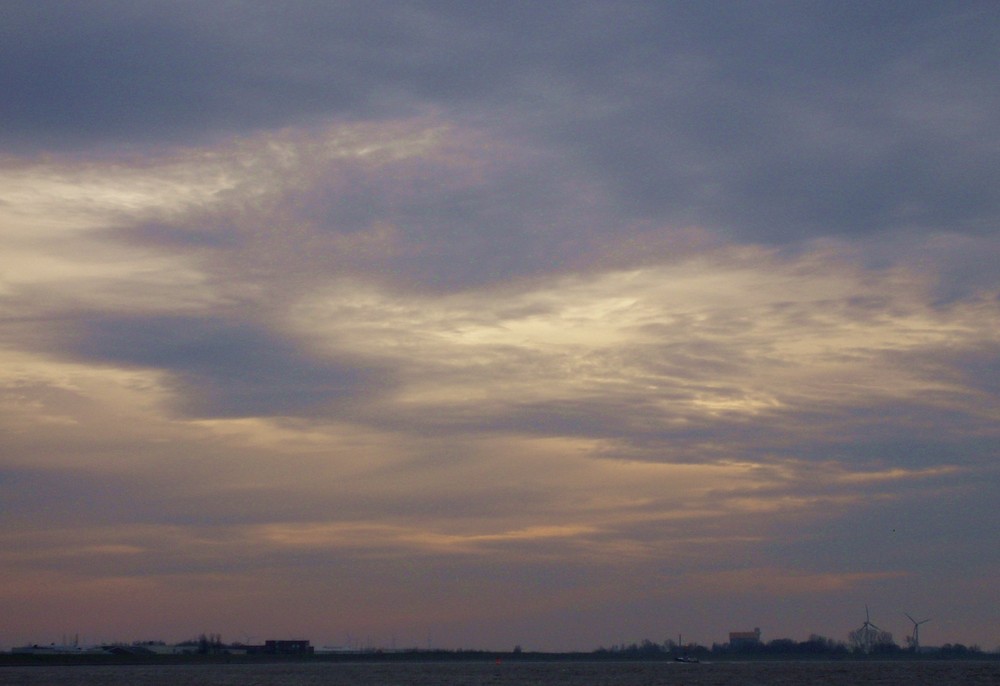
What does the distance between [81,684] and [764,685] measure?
113179 mm

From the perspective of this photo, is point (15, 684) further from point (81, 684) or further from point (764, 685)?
point (764, 685)

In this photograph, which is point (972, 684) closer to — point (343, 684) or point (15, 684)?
point (343, 684)

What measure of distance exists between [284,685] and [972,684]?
11489cm

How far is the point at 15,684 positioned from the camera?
626ft

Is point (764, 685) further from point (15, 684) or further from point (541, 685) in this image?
point (15, 684)

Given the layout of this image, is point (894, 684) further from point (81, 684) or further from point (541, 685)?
point (81, 684)

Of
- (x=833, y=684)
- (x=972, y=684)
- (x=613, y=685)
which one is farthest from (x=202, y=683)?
(x=972, y=684)

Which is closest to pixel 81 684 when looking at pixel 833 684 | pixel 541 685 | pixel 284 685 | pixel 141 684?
pixel 141 684

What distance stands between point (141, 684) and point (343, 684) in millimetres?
33774

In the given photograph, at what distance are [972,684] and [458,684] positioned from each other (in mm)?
86162

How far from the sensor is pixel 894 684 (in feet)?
616

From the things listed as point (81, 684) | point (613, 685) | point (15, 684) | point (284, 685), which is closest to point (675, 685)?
point (613, 685)

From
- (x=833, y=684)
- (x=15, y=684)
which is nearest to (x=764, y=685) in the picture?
(x=833, y=684)

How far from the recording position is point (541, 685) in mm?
191875
